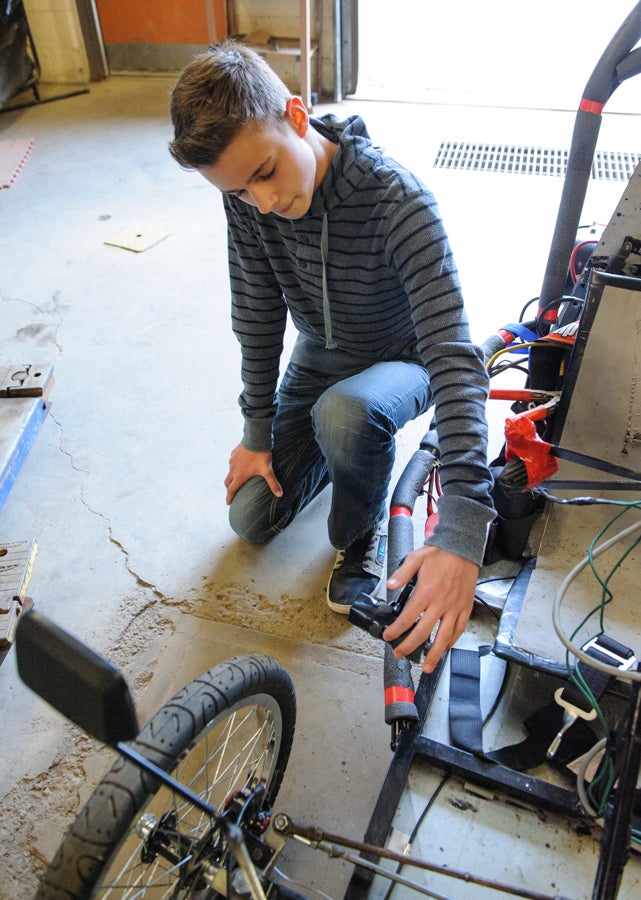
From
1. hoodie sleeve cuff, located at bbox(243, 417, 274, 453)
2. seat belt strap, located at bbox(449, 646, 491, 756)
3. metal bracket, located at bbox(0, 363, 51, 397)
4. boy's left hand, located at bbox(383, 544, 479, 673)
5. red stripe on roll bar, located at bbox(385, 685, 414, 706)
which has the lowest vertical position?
seat belt strap, located at bbox(449, 646, 491, 756)

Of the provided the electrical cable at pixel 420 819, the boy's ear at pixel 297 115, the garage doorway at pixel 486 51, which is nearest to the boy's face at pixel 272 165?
the boy's ear at pixel 297 115

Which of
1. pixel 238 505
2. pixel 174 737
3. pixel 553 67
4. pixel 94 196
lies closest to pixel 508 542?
pixel 238 505

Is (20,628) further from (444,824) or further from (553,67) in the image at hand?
(553,67)

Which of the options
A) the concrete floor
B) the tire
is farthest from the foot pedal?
the tire

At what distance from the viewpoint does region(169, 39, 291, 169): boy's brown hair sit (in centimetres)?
95

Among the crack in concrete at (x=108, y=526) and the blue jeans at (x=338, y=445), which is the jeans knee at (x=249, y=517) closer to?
the blue jeans at (x=338, y=445)

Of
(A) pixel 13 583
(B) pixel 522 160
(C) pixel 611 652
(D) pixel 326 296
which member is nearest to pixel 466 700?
(C) pixel 611 652

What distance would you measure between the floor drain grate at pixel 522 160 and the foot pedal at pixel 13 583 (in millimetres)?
2385

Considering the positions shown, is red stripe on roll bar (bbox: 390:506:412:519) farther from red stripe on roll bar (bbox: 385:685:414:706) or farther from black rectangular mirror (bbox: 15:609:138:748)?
black rectangular mirror (bbox: 15:609:138:748)

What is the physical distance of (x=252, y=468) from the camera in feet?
4.83

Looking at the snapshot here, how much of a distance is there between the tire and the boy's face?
2.09 feet

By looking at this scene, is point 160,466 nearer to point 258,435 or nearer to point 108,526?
point 108,526

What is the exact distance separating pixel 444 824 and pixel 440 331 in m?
0.72

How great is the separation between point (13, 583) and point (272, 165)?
910mm
